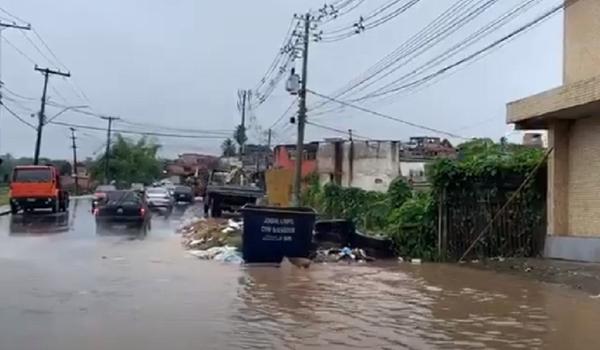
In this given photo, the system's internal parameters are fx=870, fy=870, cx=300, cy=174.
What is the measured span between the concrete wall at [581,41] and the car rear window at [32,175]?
31402mm

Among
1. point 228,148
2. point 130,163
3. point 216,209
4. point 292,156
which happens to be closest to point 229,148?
point 228,148

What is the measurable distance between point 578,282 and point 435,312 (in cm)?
498

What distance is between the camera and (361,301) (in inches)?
555

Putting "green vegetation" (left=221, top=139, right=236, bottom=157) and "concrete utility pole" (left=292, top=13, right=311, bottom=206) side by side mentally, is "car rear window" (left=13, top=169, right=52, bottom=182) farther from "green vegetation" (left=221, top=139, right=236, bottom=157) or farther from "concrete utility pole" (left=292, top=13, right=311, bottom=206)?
"green vegetation" (left=221, top=139, right=236, bottom=157)

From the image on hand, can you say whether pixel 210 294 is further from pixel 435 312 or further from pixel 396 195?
pixel 396 195

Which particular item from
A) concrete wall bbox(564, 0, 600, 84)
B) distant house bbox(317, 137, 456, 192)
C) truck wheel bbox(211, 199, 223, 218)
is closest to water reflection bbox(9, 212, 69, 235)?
truck wheel bbox(211, 199, 223, 218)

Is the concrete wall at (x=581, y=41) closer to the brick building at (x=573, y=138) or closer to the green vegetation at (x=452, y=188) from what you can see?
the brick building at (x=573, y=138)

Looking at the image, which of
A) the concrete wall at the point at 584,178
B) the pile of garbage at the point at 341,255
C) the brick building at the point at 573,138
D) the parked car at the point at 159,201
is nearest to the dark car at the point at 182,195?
the parked car at the point at 159,201

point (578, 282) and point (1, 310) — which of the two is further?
point (578, 282)

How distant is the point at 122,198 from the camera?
3609 cm

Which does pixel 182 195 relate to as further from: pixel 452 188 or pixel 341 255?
pixel 452 188

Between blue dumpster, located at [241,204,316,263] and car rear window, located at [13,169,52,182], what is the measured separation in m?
27.8

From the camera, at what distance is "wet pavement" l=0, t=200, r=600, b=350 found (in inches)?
403

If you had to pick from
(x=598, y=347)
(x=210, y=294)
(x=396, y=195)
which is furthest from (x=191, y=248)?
(x=598, y=347)
